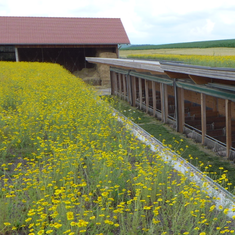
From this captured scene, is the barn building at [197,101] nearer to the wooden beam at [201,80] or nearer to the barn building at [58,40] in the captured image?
the wooden beam at [201,80]

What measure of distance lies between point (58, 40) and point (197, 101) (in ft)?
62.5

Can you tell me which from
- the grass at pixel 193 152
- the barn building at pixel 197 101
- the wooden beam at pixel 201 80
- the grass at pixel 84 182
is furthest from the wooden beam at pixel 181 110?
the grass at pixel 84 182

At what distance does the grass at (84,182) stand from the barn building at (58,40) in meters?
19.0

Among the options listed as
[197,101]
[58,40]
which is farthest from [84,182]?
[58,40]

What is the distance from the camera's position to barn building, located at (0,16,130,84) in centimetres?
3098

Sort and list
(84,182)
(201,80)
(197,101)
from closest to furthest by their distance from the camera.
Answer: (84,182) < (201,80) < (197,101)

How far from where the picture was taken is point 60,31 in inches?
1320

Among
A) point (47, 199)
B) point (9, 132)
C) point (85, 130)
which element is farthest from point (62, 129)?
point (47, 199)

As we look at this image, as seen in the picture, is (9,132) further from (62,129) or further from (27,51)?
(27,51)

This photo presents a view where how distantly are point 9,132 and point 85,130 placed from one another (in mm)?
1860

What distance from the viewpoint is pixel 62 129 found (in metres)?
7.76

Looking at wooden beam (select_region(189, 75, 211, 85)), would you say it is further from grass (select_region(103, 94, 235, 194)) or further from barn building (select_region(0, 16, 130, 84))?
barn building (select_region(0, 16, 130, 84))

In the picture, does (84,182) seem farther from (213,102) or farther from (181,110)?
(213,102)

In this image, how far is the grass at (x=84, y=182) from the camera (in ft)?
13.1
